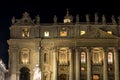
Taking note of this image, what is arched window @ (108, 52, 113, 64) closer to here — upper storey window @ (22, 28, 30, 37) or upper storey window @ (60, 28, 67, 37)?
upper storey window @ (60, 28, 67, 37)

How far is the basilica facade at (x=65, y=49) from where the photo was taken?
10494 cm

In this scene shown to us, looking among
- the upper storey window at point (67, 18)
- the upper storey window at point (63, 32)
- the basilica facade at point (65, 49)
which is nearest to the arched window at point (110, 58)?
the basilica facade at point (65, 49)

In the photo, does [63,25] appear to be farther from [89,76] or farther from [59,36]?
[89,76]

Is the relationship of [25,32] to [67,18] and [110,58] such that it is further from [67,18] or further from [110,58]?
[110,58]

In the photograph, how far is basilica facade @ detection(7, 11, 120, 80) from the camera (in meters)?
105

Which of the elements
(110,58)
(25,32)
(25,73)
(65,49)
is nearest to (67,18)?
(65,49)

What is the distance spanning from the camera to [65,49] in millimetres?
106562

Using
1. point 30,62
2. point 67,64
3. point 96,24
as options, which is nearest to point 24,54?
point 30,62

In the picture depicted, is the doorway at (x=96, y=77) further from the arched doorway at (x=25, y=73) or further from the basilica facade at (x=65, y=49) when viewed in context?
the arched doorway at (x=25, y=73)

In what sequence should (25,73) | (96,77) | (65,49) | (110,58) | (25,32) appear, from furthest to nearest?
(25,32) < (25,73) < (65,49) < (110,58) < (96,77)

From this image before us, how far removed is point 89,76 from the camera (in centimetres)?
10419

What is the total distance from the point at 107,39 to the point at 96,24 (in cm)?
415

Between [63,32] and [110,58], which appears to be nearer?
[110,58]

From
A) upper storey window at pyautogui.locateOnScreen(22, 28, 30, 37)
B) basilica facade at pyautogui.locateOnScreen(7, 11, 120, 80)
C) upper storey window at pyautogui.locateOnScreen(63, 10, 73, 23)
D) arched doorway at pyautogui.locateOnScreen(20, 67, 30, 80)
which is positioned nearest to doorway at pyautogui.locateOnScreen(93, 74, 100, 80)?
basilica facade at pyautogui.locateOnScreen(7, 11, 120, 80)
